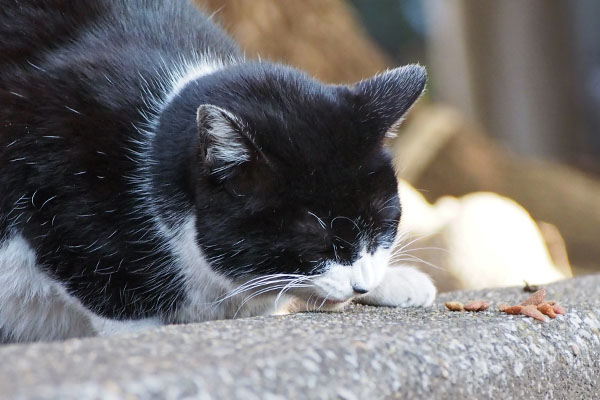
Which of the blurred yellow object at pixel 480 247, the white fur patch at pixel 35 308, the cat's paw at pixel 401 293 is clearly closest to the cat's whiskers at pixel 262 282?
the white fur patch at pixel 35 308

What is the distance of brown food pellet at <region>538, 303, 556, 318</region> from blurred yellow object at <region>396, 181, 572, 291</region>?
1.12 metres

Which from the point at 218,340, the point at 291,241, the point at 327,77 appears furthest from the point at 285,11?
the point at 218,340

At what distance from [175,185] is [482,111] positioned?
5.53 metres

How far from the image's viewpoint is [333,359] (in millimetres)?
1407

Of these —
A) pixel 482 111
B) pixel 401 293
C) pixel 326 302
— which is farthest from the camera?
pixel 482 111

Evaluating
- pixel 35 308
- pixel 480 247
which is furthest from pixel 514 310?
pixel 480 247

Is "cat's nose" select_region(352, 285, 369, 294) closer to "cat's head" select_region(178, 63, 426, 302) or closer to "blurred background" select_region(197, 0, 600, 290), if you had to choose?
"cat's head" select_region(178, 63, 426, 302)

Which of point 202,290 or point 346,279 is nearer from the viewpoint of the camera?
point 346,279

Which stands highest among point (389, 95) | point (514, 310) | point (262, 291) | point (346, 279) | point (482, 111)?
point (389, 95)

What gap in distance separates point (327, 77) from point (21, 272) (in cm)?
310

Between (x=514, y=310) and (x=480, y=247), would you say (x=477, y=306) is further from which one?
(x=480, y=247)

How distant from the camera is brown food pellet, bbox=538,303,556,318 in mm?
1919

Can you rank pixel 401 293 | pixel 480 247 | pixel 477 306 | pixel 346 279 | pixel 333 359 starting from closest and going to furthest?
pixel 333 359
pixel 346 279
pixel 477 306
pixel 401 293
pixel 480 247

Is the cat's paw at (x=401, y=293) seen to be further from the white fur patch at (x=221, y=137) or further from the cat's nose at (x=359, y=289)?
the white fur patch at (x=221, y=137)
